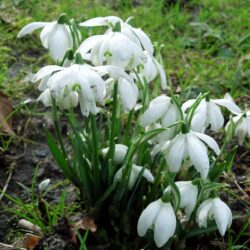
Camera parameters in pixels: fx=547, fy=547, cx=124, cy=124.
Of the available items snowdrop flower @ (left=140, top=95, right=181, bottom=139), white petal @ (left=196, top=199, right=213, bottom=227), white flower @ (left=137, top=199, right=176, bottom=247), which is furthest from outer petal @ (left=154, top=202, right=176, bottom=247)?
snowdrop flower @ (left=140, top=95, right=181, bottom=139)

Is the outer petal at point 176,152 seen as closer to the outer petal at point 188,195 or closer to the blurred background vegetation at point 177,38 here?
the outer petal at point 188,195

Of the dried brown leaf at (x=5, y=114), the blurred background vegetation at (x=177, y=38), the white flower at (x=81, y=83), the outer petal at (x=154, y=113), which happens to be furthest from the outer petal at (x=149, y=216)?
the blurred background vegetation at (x=177, y=38)

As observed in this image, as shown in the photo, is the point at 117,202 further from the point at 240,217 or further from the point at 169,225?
the point at 240,217

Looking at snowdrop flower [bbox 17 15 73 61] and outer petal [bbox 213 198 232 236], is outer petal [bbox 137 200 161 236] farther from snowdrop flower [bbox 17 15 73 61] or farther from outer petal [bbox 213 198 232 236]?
snowdrop flower [bbox 17 15 73 61]

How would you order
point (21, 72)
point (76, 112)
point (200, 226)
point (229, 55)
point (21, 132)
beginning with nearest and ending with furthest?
1. point (200, 226)
2. point (21, 132)
3. point (76, 112)
4. point (21, 72)
5. point (229, 55)

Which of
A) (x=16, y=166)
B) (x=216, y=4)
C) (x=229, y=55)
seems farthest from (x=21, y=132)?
(x=216, y=4)

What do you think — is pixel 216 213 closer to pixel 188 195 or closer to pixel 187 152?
pixel 188 195

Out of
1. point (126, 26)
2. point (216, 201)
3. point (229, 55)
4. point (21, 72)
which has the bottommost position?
point (229, 55)
